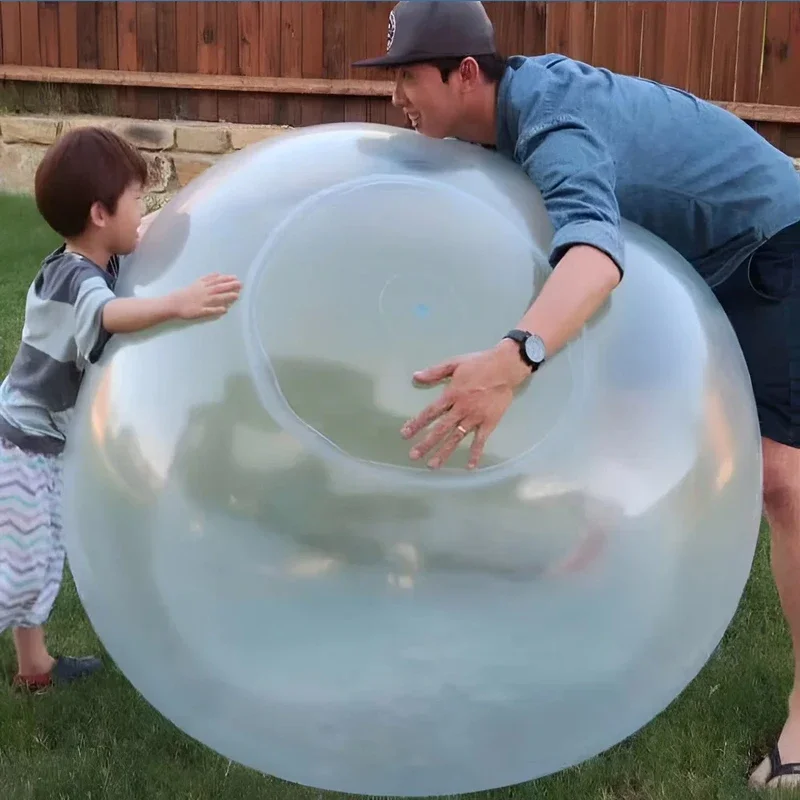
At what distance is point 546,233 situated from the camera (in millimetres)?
1880

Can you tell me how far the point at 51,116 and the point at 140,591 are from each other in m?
7.39

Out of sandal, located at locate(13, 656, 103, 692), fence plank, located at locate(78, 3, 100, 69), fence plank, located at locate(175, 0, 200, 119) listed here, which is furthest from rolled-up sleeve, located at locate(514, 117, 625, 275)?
fence plank, located at locate(78, 3, 100, 69)

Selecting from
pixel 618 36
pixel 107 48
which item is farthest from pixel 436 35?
pixel 107 48

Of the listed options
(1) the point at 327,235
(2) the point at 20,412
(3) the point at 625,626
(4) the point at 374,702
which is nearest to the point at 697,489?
(3) the point at 625,626

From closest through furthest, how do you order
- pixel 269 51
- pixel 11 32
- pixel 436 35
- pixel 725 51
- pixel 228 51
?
1. pixel 436 35
2. pixel 725 51
3. pixel 269 51
4. pixel 228 51
5. pixel 11 32

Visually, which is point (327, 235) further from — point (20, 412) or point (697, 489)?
point (20, 412)

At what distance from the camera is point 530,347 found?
1.70 meters

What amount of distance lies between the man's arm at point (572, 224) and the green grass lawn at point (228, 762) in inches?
48.9

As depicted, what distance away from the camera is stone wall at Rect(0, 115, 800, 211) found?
7.46 m

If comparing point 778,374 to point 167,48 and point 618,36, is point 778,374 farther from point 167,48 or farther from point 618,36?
point 167,48

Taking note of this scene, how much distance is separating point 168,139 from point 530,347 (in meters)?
6.50

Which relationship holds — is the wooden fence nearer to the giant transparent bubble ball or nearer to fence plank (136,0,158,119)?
fence plank (136,0,158,119)

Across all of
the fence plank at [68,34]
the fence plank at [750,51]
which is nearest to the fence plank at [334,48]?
the fence plank at [68,34]

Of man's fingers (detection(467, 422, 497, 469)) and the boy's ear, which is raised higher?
the boy's ear
